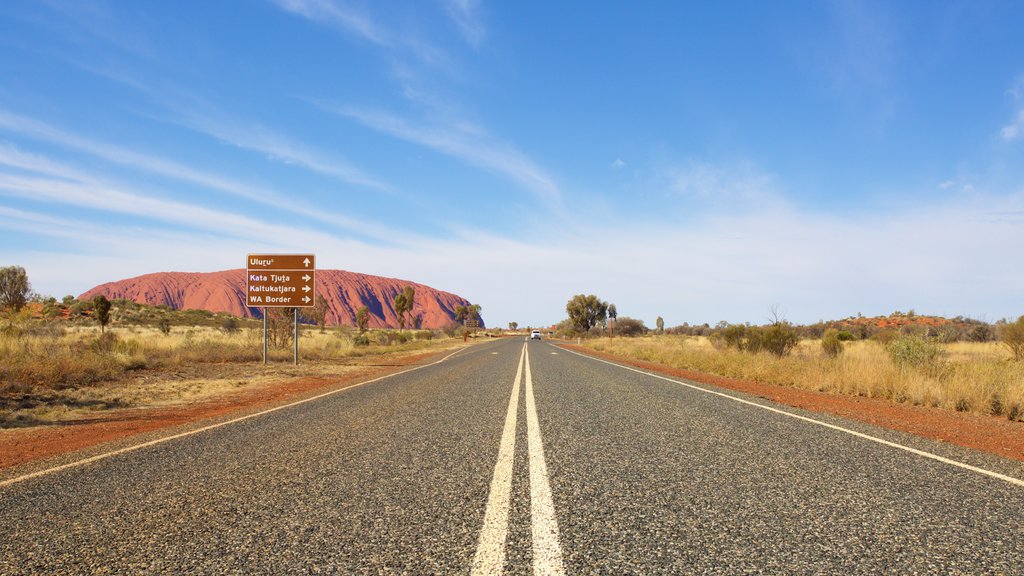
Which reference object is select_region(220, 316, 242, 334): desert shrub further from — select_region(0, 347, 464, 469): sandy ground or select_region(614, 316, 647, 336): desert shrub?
select_region(614, 316, 647, 336): desert shrub

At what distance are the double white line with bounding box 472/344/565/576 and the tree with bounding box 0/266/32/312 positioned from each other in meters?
23.8

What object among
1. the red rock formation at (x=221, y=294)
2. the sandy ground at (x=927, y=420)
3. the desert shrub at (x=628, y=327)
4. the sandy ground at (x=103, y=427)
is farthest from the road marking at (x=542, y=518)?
the red rock formation at (x=221, y=294)

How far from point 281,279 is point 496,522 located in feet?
71.6

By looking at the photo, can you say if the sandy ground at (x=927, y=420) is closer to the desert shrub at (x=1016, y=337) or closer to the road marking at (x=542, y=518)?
the road marking at (x=542, y=518)

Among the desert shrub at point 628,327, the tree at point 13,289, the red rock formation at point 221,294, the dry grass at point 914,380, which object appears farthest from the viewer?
the red rock formation at point 221,294

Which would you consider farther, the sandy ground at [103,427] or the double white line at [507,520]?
the sandy ground at [103,427]

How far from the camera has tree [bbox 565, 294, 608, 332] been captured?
102 meters

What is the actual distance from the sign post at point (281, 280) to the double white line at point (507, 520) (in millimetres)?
19238

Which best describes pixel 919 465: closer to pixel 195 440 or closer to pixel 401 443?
pixel 401 443

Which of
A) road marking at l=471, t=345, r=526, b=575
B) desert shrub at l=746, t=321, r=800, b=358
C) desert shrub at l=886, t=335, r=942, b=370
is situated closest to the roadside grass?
road marking at l=471, t=345, r=526, b=575

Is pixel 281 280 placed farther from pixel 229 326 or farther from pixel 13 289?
pixel 229 326

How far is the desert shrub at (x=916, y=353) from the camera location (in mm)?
14385

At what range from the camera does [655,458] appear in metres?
4.85

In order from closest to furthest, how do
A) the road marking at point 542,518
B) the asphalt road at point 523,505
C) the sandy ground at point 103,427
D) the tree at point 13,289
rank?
1. the road marking at point 542,518
2. the asphalt road at point 523,505
3. the sandy ground at point 103,427
4. the tree at point 13,289
